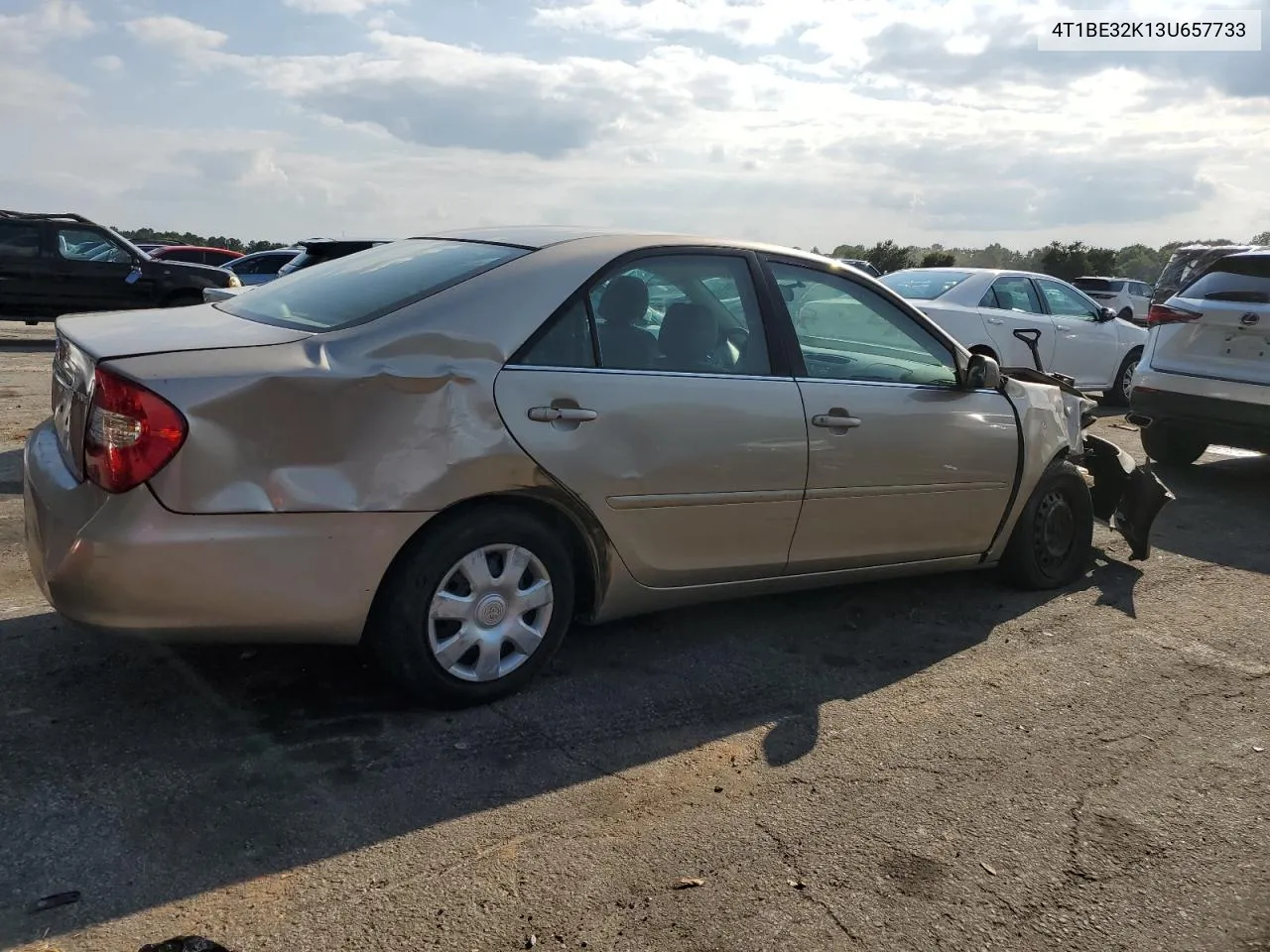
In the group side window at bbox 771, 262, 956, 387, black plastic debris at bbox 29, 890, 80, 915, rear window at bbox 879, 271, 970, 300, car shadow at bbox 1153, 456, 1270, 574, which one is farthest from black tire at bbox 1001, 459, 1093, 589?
rear window at bbox 879, 271, 970, 300

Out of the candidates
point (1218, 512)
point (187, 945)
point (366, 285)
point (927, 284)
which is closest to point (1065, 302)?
point (927, 284)

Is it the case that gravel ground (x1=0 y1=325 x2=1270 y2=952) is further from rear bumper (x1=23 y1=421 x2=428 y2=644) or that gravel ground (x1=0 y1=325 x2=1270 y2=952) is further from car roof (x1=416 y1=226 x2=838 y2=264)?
car roof (x1=416 y1=226 x2=838 y2=264)

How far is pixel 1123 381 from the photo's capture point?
12492 mm

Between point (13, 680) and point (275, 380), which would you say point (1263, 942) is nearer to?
point (275, 380)

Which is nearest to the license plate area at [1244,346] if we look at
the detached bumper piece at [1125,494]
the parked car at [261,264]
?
the detached bumper piece at [1125,494]

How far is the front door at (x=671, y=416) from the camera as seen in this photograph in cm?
365

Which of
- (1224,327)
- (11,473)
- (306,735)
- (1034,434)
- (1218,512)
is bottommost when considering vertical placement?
(1218,512)

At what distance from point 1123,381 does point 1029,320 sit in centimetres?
237

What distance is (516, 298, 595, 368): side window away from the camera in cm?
363

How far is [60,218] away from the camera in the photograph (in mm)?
15406

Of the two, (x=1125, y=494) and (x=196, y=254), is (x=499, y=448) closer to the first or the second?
(x=1125, y=494)

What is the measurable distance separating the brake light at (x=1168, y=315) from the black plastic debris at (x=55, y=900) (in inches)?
311

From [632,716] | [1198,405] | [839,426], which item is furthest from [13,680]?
[1198,405]

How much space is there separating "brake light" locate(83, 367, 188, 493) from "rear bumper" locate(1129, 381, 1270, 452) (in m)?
6.88
